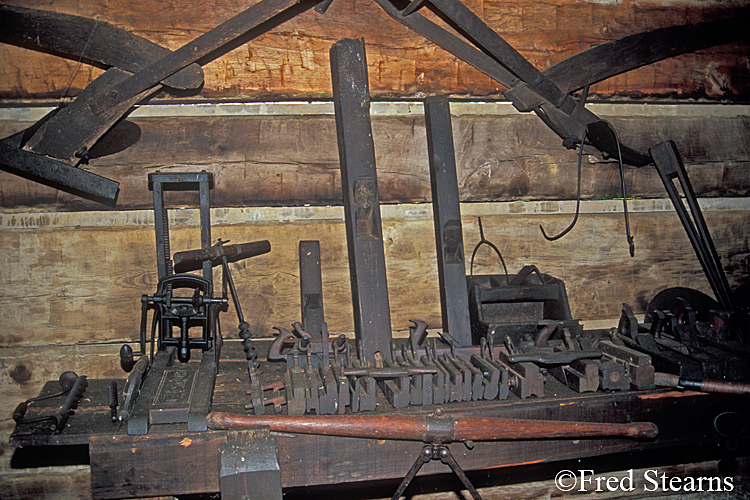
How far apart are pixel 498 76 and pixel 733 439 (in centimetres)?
156

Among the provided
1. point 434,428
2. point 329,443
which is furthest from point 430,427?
point 329,443

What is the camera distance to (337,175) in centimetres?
217

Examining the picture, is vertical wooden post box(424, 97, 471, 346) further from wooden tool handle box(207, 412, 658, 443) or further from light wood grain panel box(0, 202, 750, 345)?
wooden tool handle box(207, 412, 658, 443)

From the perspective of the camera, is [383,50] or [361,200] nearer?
[361,200]

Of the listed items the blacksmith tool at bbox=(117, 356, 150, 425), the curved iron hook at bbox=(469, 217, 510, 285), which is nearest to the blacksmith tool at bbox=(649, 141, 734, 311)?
the curved iron hook at bbox=(469, 217, 510, 285)

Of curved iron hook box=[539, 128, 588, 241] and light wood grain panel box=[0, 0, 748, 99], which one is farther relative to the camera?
curved iron hook box=[539, 128, 588, 241]

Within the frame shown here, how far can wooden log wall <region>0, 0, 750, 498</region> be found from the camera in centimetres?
202

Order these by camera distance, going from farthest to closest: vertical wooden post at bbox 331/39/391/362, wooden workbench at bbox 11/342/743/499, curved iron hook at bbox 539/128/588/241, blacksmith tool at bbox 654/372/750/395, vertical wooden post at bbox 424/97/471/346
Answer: curved iron hook at bbox 539/128/588/241 → vertical wooden post at bbox 424/97/471/346 → vertical wooden post at bbox 331/39/391/362 → blacksmith tool at bbox 654/372/750/395 → wooden workbench at bbox 11/342/743/499

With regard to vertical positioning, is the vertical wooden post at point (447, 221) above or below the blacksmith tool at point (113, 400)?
above

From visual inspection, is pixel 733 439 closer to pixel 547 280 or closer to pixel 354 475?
pixel 547 280

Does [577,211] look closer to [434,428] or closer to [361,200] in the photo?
[361,200]

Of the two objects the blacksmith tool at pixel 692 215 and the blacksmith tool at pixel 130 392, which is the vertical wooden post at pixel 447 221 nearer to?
the blacksmith tool at pixel 692 215

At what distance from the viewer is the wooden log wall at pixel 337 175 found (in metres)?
2.02

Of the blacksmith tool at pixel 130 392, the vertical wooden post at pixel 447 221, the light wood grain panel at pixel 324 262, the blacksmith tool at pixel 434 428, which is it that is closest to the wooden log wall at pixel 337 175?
the light wood grain panel at pixel 324 262
